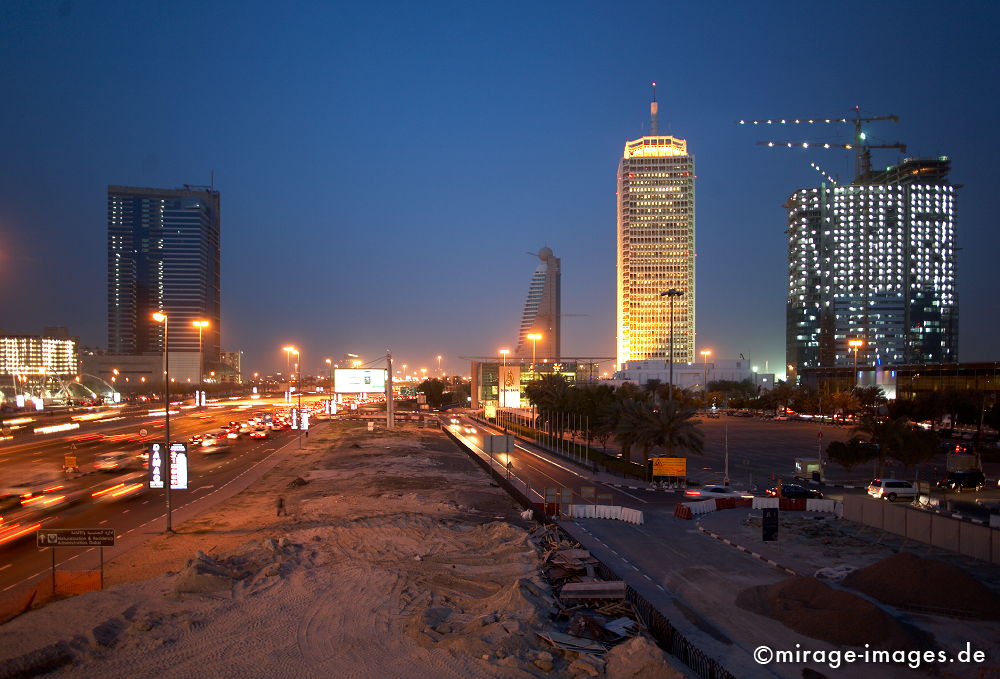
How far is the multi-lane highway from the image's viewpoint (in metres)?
20.8

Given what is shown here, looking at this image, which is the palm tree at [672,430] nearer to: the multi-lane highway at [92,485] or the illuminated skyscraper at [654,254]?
the multi-lane highway at [92,485]

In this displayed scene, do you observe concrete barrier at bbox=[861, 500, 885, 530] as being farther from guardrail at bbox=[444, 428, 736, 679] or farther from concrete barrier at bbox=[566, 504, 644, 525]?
guardrail at bbox=[444, 428, 736, 679]

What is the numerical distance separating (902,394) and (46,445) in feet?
350

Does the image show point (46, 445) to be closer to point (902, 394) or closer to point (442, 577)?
point (442, 577)

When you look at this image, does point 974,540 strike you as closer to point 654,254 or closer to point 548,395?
point 548,395

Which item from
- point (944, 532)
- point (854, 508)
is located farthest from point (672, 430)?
point (944, 532)

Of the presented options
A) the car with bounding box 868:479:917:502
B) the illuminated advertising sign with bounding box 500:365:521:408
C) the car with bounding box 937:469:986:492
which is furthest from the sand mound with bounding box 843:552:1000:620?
the illuminated advertising sign with bounding box 500:365:521:408

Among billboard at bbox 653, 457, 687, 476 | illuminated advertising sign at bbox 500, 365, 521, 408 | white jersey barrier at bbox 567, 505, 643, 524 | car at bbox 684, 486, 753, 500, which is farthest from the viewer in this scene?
illuminated advertising sign at bbox 500, 365, 521, 408

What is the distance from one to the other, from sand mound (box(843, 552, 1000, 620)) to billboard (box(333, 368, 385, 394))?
70304 mm

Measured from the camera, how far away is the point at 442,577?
59.8ft

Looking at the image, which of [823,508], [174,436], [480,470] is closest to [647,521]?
[823,508]

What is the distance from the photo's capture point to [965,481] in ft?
114

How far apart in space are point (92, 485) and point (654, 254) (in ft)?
527

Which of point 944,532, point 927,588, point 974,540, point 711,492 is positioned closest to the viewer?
point 927,588
